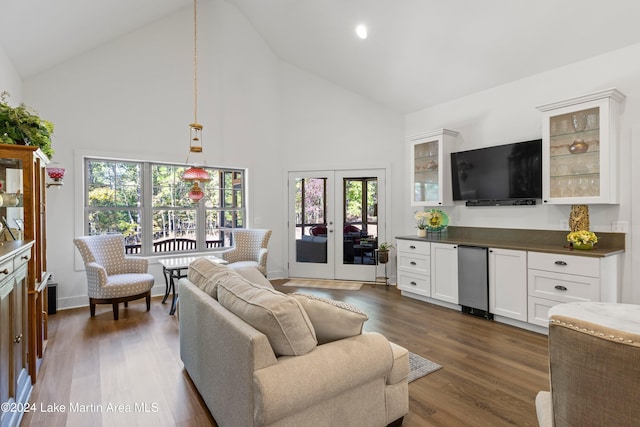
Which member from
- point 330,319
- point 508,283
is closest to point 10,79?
point 330,319

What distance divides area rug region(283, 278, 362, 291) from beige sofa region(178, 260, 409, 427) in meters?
3.44

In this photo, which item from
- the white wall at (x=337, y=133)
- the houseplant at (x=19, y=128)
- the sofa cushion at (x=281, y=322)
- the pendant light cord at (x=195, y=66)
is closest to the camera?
the sofa cushion at (x=281, y=322)

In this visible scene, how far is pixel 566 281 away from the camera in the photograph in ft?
10.3

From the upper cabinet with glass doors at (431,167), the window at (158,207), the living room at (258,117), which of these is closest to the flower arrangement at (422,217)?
the upper cabinet with glass doors at (431,167)

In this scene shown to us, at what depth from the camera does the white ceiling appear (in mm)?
3127

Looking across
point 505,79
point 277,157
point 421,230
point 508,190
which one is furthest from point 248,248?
point 505,79

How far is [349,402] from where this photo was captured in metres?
1.65

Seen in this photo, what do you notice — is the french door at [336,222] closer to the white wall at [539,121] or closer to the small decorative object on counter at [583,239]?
the white wall at [539,121]

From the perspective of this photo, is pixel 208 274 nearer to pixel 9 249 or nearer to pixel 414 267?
pixel 9 249

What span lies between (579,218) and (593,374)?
3.28 m

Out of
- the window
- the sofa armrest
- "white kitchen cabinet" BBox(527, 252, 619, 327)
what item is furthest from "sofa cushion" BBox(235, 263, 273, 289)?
the window

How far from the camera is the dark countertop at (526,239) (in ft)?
10.5

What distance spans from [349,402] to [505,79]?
4.17m

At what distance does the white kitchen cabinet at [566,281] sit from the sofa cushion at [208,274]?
2973 millimetres
